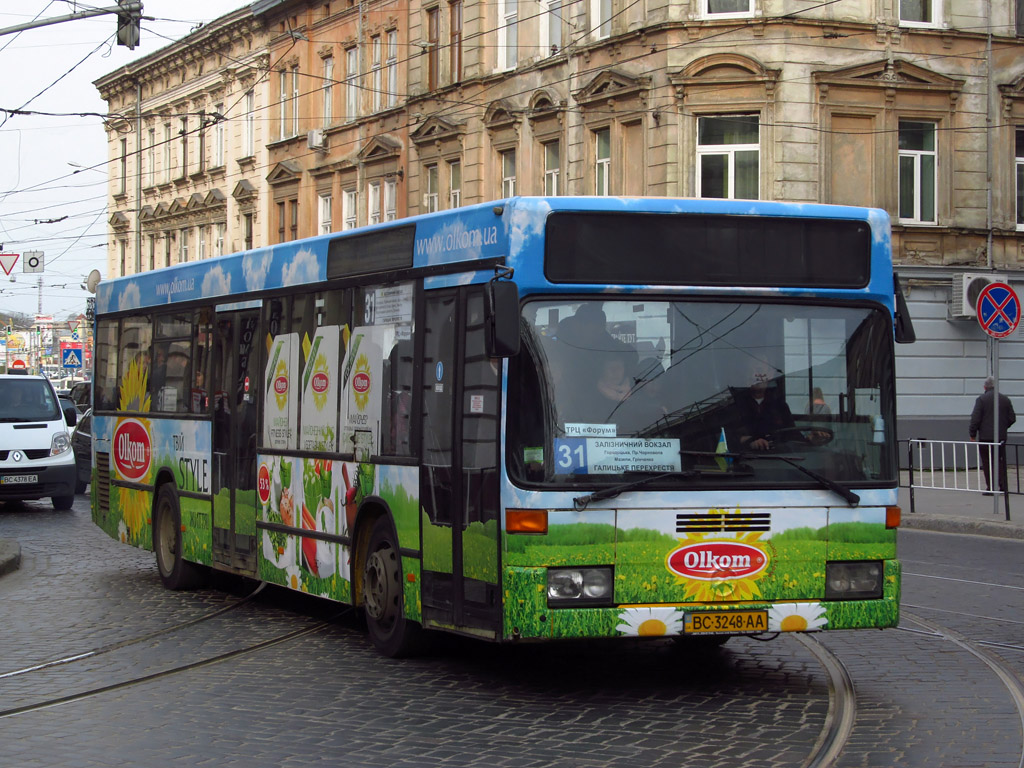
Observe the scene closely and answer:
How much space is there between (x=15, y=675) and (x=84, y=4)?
14.2m

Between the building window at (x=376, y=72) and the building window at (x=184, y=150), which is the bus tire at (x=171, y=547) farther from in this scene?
the building window at (x=184, y=150)

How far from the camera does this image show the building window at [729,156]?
100ft

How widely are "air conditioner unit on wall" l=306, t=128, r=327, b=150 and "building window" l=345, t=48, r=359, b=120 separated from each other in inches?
41.5

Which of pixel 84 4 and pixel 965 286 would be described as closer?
pixel 84 4

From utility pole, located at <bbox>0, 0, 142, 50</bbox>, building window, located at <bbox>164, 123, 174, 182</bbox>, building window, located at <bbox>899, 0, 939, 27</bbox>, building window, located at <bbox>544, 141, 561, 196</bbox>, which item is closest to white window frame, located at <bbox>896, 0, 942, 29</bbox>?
building window, located at <bbox>899, 0, 939, 27</bbox>

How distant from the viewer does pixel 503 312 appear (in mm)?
7723

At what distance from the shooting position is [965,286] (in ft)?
101

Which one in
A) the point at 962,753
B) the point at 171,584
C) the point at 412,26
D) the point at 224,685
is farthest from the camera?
the point at 412,26

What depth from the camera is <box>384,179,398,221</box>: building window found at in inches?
1636

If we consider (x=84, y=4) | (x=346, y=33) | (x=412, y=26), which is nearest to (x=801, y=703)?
(x=84, y=4)

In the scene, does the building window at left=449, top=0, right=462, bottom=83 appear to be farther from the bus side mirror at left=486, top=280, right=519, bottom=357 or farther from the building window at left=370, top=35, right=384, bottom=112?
the bus side mirror at left=486, top=280, right=519, bottom=357

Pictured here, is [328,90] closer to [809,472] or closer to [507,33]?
[507,33]

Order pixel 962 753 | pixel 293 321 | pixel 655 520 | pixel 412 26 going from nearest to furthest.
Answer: pixel 962 753
pixel 655 520
pixel 293 321
pixel 412 26

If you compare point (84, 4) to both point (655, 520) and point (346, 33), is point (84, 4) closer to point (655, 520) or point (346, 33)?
point (655, 520)
